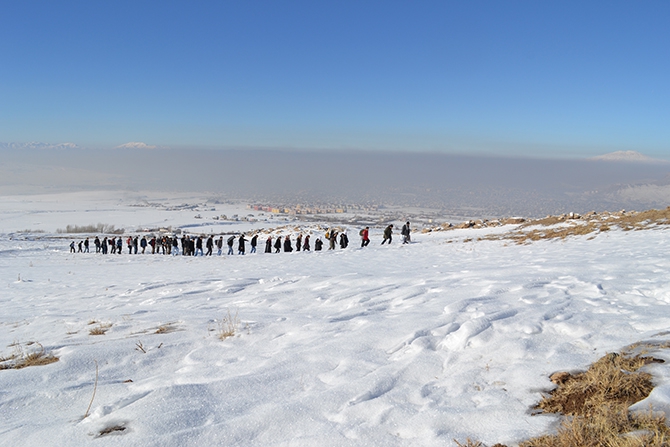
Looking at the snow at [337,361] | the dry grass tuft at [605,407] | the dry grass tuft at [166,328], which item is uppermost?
the dry grass tuft at [605,407]

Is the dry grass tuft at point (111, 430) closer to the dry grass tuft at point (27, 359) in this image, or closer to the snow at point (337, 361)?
the snow at point (337, 361)

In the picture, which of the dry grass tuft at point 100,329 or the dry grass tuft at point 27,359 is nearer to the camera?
the dry grass tuft at point 27,359

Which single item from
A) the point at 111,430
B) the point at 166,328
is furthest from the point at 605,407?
the point at 166,328

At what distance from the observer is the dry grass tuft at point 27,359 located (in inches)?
156

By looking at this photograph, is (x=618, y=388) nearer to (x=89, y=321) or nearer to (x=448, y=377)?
(x=448, y=377)

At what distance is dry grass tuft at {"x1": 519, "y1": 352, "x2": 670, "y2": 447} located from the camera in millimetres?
2162

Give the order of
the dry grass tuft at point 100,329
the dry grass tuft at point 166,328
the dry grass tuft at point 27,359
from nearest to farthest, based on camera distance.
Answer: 1. the dry grass tuft at point 27,359
2. the dry grass tuft at point 166,328
3. the dry grass tuft at point 100,329

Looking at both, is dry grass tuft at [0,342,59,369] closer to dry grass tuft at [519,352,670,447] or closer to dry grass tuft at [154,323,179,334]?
dry grass tuft at [154,323,179,334]

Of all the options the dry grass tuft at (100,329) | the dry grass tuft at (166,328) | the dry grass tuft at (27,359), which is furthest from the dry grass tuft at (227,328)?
the dry grass tuft at (27,359)

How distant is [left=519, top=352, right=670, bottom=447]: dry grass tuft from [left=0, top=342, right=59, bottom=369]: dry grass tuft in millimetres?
4260

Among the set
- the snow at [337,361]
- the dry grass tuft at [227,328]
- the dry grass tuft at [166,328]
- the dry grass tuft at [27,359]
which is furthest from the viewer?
the dry grass tuft at [166,328]

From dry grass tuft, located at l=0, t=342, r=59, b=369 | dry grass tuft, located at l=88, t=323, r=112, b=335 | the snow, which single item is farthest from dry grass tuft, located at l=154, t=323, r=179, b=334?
dry grass tuft, located at l=0, t=342, r=59, b=369

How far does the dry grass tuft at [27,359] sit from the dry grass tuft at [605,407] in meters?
4.26

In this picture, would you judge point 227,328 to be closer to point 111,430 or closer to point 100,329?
point 100,329
